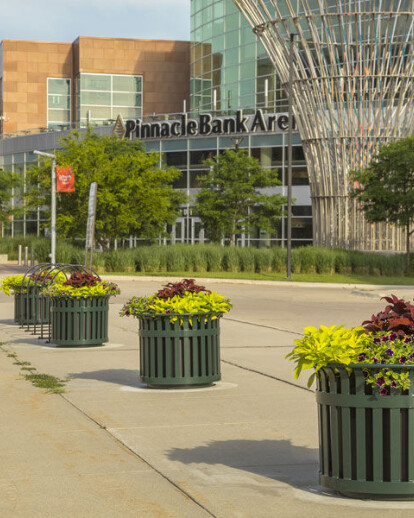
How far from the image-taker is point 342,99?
41.8 metres

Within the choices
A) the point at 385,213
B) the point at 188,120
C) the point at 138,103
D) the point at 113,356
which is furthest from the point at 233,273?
the point at 138,103

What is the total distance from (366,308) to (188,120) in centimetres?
4246

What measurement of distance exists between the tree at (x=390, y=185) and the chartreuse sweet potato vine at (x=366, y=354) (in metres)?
36.8

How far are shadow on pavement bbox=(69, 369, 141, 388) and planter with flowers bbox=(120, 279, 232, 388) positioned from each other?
0.71 m

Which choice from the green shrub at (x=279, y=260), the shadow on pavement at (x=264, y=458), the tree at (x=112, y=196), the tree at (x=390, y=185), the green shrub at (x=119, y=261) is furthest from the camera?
the tree at (x=112, y=196)

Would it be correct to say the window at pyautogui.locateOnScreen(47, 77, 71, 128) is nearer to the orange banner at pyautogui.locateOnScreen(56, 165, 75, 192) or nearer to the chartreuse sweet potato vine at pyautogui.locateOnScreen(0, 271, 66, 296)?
the orange banner at pyautogui.locateOnScreen(56, 165, 75, 192)

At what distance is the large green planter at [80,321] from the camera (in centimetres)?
1567

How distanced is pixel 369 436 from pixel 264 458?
1742mm

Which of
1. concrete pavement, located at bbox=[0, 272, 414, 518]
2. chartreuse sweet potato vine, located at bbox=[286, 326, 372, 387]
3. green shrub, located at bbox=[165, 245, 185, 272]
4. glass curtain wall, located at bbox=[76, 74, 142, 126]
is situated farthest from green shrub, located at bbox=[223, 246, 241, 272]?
glass curtain wall, located at bbox=[76, 74, 142, 126]

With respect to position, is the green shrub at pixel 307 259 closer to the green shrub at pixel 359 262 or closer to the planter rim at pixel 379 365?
the green shrub at pixel 359 262

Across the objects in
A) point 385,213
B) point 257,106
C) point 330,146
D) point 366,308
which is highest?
point 257,106

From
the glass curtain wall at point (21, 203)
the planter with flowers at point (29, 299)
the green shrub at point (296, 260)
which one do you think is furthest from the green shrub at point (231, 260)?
the glass curtain wall at point (21, 203)

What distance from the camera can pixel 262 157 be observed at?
6600 cm

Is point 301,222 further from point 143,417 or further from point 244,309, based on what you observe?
point 143,417
